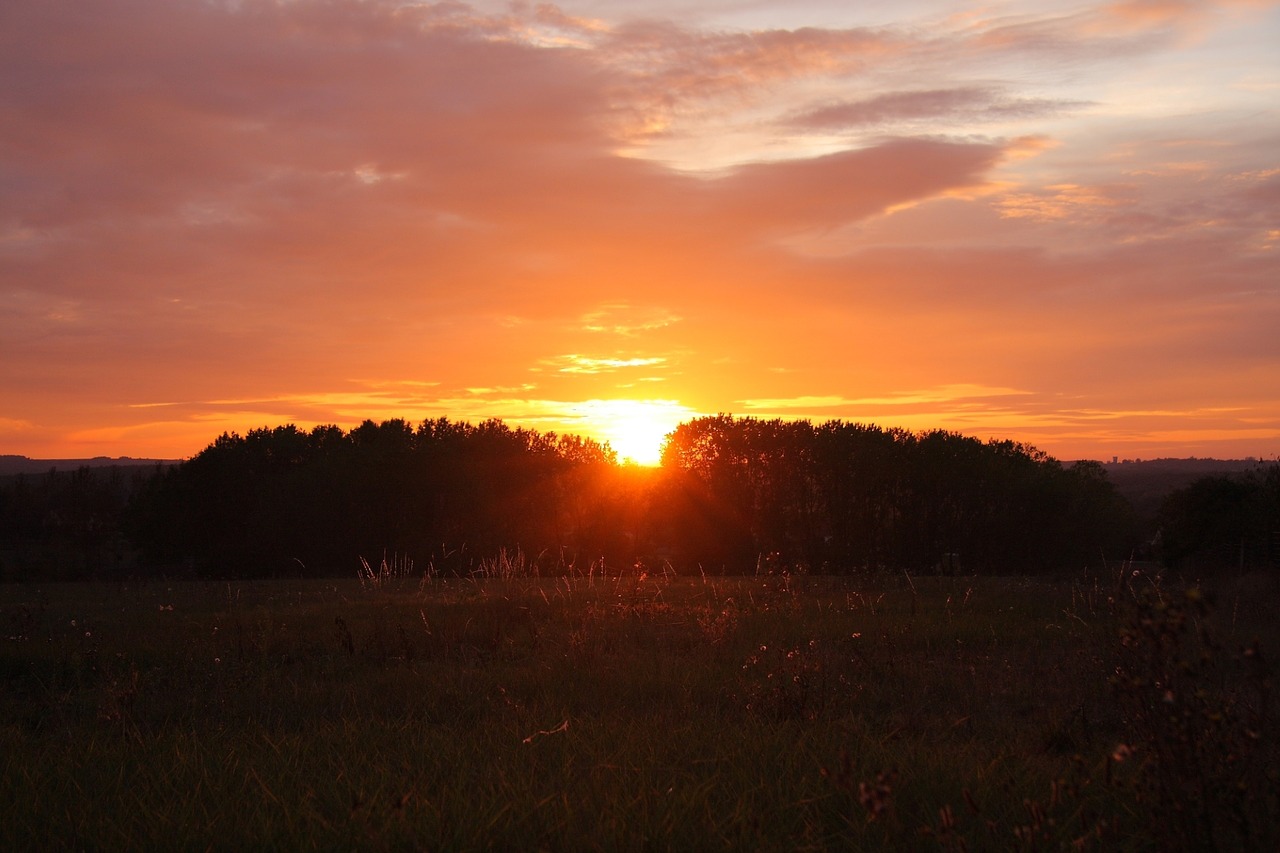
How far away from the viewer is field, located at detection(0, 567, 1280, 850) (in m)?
3.50

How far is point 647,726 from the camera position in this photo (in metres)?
5.53

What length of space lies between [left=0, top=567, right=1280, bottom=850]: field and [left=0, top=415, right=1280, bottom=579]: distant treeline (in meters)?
16.2

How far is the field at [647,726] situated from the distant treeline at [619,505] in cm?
1617

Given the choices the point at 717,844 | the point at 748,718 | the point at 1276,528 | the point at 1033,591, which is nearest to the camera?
the point at 717,844

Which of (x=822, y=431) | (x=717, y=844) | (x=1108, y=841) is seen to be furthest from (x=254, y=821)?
(x=822, y=431)

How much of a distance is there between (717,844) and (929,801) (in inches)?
42.2

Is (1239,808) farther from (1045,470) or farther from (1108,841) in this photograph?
(1045,470)

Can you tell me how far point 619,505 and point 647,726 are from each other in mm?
30418

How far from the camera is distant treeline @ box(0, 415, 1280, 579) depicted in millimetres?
31125

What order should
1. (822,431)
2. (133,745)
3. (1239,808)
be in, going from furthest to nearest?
1. (822,431)
2. (133,745)
3. (1239,808)

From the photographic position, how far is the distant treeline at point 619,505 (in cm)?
3112

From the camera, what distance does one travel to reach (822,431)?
3197 centimetres

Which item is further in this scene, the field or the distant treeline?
the distant treeline

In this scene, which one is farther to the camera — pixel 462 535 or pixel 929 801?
pixel 462 535
